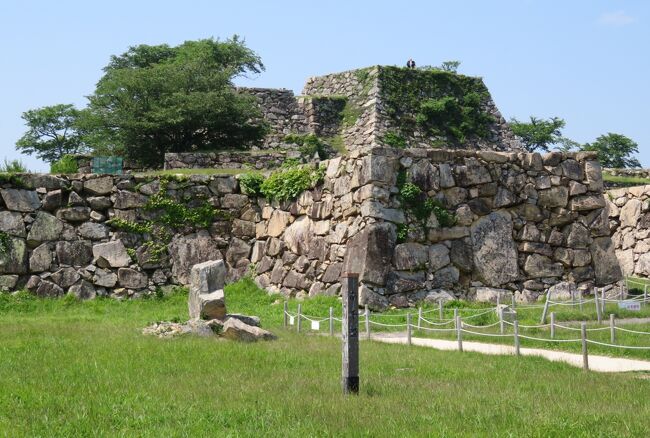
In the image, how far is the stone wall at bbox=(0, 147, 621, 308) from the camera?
67.8ft

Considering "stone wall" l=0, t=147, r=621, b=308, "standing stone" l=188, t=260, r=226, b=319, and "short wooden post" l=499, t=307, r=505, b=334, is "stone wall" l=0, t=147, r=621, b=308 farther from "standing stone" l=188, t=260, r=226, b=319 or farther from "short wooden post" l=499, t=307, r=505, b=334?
"standing stone" l=188, t=260, r=226, b=319

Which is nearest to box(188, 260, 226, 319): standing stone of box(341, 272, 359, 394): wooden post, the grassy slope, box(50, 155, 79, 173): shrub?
the grassy slope

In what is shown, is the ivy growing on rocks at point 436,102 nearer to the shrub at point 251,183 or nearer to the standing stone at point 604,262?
the shrub at point 251,183

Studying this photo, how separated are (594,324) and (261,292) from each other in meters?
9.44

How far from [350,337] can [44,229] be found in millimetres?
14132

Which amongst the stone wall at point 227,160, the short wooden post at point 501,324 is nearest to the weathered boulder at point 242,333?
the short wooden post at point 501,324

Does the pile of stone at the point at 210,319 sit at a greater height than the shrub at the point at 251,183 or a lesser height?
lesser

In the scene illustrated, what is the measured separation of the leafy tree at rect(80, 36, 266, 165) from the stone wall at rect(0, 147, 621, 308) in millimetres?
3721

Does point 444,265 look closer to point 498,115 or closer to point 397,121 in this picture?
point 397,121

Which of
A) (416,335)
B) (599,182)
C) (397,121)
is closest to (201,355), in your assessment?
(416,335)

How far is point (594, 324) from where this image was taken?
683 inches

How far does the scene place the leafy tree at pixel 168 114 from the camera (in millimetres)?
27234

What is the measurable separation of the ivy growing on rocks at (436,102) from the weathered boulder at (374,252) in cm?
1117

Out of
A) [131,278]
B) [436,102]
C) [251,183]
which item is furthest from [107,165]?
[436,102]
